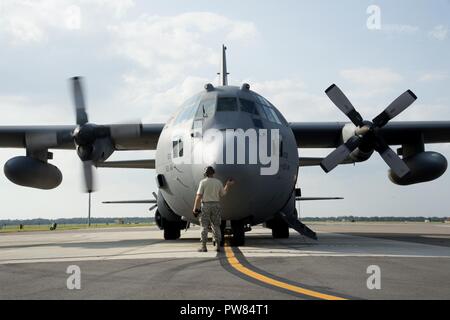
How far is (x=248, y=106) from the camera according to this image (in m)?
11.7

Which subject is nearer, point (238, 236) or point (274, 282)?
point (274, 282)

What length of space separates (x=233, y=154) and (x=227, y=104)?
6.98 feet

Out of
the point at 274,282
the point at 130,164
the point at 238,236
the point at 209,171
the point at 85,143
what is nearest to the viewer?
the point at 274,282

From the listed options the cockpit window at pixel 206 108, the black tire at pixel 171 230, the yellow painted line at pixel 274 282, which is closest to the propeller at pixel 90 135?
the black tire at pixel 171 230

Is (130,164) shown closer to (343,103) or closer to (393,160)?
(343,103)

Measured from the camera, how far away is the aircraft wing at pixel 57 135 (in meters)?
16.2

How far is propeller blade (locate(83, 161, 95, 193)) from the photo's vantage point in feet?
51.2

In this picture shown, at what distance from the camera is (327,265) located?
726 cm

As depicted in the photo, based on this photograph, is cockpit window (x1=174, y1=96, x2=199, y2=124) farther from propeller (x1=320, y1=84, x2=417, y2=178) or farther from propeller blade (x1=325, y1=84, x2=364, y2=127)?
propeller blade (x1=325, y1=84, x2=364, y2=127)

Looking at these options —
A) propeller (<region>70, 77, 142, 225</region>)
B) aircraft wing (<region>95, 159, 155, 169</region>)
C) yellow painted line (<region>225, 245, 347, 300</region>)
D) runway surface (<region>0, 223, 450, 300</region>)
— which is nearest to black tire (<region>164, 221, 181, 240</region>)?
propeller (<region>70, 77, 142, 225</region>)

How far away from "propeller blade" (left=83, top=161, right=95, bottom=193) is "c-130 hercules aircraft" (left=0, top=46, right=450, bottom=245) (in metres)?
0.03

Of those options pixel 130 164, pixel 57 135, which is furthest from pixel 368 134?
pixel 57 135

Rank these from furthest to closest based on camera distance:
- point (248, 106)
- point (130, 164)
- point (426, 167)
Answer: point (130, 164) < point (426, 167) < point (248, 106)
